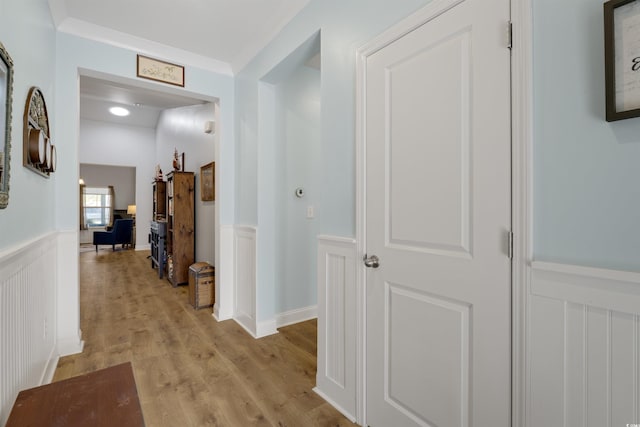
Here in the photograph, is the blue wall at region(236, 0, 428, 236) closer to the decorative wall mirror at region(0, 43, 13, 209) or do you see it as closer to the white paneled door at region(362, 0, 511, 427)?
the white paneled door at region(362, 0, 511, 427)

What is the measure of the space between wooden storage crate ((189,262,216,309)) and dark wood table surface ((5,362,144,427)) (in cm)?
236

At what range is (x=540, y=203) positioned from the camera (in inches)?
38.1

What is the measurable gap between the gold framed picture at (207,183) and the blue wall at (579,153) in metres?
3.53

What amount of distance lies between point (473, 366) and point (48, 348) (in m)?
2.60

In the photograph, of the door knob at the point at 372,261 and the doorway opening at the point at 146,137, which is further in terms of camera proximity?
the doorway opening at the point at 146,137

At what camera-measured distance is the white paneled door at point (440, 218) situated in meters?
1.08

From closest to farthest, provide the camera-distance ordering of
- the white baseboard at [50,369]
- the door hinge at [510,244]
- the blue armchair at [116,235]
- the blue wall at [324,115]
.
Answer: the door hinge at [510,244], the blue wall at [324,115], the white baseboard at [50,369], the blue armchair at [116,235]

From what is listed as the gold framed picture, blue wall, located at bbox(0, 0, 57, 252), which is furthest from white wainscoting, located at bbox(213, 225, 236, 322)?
blue wall, located at bbox(0, 0, 57, 252)

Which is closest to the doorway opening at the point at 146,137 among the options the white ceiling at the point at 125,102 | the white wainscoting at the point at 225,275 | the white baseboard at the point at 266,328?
the white ceiling at the point at 125,102

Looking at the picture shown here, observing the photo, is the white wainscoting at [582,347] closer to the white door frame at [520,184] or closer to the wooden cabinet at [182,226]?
the white door frame at [520,184]

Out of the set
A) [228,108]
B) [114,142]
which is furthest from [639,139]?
[114,142]

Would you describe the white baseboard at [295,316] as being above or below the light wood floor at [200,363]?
above

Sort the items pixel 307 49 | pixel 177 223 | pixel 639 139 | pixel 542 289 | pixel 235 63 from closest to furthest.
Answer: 1. pixel 639 139
2. pixel 542 289
3. pixel 307 49
4. pixel 235 63
5. pixel 177 223

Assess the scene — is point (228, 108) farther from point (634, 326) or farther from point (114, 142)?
point (114, 142)
